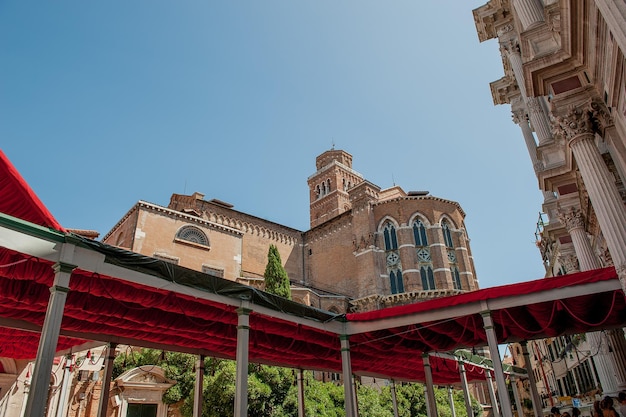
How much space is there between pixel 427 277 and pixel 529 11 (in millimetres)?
26756

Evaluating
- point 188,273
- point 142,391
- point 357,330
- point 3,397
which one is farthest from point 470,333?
point 142,391

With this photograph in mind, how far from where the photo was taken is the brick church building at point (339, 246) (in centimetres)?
3055

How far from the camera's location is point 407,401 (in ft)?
79.3

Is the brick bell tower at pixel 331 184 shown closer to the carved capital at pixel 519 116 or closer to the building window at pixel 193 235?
the building window at pixel 193 235

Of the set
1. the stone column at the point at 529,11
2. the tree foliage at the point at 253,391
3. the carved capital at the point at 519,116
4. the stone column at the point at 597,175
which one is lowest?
the tree foliage at the point at 253,391

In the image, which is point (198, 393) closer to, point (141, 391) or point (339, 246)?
point (141, 391)

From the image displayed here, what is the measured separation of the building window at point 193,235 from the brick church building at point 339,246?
8cm

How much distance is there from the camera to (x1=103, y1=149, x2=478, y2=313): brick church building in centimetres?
3055

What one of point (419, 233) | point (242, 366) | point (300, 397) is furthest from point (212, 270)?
point (242, 366)

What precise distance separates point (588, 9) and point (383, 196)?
44090 millimetres

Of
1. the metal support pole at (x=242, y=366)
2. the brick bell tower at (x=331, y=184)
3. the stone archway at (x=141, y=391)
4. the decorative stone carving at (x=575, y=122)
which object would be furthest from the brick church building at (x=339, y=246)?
the decorative stone carving at (x=575, y=122)

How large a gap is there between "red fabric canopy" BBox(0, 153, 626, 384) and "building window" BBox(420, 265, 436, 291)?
74.7ft

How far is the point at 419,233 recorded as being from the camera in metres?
36.6

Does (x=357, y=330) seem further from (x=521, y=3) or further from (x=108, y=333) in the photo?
(x=521, y=3)
